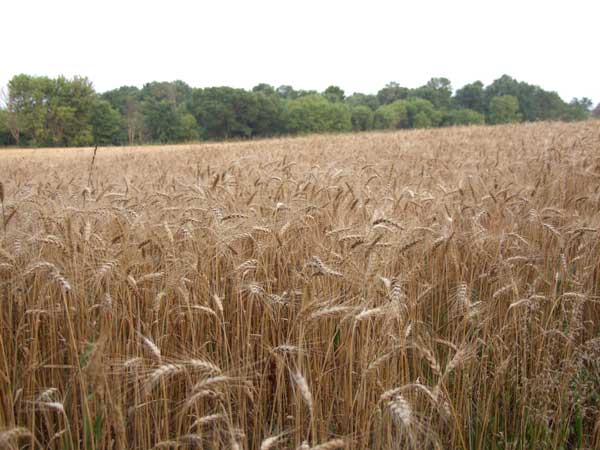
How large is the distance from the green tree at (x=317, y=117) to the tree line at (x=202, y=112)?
0.51 ft

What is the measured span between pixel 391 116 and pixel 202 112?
110 ft

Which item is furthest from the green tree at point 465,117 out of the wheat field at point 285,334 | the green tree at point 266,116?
the wheat field at point 285,334

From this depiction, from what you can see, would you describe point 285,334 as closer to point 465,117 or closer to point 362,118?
point 362,118

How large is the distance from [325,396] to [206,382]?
0.69 metres

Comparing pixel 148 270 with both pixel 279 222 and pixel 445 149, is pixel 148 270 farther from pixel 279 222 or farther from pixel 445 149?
pixel 445 149

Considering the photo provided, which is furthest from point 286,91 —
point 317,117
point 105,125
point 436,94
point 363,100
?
point 105,125

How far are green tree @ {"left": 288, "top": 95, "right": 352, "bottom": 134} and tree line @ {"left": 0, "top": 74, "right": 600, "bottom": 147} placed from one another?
156 mm

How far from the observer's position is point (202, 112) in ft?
207

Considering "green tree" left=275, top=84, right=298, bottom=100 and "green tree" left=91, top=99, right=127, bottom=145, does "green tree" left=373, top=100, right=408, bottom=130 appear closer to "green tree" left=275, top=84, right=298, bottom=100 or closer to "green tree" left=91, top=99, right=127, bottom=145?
"green tree" left=275, top=84, right=298, bottom=100

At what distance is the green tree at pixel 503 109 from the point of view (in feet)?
261

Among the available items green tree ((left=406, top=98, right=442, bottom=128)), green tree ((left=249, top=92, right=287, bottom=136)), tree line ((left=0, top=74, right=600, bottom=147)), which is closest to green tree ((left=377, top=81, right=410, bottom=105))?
tree line ((left=0, top=74, right=600, bottom=147))

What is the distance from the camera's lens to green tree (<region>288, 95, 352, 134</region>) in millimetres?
67000

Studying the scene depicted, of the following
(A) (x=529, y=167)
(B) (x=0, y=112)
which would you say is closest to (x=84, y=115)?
(B) (x=0, y=112)

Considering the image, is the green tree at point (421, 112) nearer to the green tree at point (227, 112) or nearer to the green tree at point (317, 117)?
the green tree at point (317, 117)
